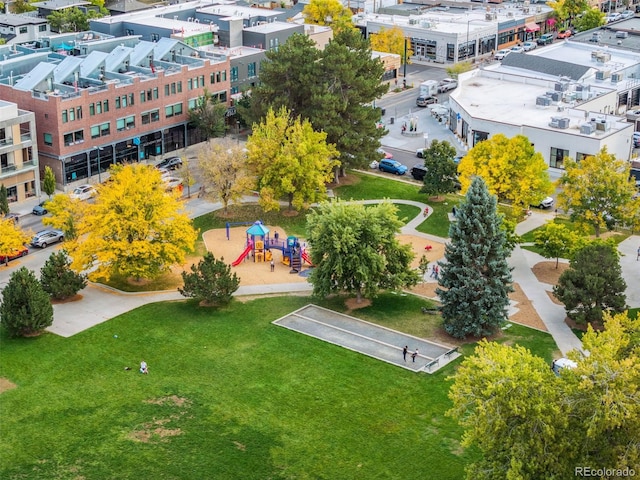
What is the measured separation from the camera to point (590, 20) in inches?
6949

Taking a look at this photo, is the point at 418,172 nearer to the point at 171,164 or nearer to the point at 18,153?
the point at 171,164

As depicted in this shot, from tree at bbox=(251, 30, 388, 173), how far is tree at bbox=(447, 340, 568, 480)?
57429 millimetres

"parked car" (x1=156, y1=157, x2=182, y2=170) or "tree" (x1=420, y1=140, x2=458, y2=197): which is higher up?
"tree" (x1=420, y1=140, x2=458, y2=197)

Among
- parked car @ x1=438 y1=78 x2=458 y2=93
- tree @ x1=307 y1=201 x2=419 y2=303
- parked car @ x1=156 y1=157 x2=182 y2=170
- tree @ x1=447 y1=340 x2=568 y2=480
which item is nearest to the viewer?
tree @ x1=447 y1=340 x2=568 y2=480

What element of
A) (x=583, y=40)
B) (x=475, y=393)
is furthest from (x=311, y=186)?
(x=583, y=40)

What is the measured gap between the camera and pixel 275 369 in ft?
224

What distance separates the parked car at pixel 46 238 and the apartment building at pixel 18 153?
10.1 meters

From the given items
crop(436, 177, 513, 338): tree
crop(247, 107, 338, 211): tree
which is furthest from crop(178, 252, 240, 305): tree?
crop(247, 107, 338, 211): tree

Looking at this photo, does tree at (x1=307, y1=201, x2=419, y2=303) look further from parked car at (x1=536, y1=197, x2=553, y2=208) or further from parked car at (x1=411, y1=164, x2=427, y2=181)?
parked car at (x1=411, y1=164, x2=427, y2=181)

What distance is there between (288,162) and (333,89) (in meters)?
15.2

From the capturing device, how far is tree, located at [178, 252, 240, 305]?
7669cm

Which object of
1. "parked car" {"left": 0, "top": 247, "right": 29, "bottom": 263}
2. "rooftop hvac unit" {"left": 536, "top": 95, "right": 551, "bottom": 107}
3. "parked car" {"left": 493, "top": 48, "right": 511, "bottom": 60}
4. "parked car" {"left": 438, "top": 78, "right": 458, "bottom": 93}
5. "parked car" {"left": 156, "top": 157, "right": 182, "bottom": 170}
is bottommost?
"parked car" {"left": 0, "top": 247, "right": 29, "bottom": 263}

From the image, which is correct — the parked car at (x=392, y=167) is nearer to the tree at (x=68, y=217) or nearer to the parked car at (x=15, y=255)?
the tree at (x=68, y=217)

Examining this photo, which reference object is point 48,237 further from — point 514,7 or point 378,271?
point 514,7
